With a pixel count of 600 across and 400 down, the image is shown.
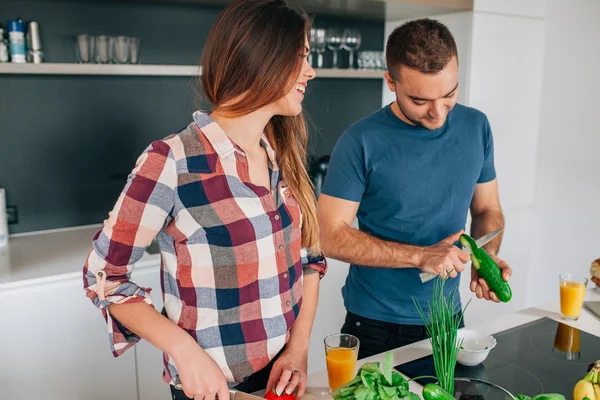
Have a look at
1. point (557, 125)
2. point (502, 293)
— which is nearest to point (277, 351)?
point (502, 293)

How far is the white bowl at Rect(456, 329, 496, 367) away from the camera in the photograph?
126cm

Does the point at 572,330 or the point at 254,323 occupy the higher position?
the point at 254,323

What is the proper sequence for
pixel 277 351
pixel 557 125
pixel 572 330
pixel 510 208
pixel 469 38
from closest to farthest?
1. pixel 277 351
2. pixel 572 330
3. pixel 469 38
4. pixel 510 208
5. pixel 557 125

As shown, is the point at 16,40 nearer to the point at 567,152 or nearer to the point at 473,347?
the point at 473,347

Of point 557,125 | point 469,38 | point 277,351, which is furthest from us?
point 557,125

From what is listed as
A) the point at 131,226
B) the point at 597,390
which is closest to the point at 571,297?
the point at 597,390

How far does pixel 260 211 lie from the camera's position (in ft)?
3.60

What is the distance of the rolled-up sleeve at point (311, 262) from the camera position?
128 centimetres

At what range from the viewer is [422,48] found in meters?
1.46

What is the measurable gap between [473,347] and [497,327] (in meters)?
0.23

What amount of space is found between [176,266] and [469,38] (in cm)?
202

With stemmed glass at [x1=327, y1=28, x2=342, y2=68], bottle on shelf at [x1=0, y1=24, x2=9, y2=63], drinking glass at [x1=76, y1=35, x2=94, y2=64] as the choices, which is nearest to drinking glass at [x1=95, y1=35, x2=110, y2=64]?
drinking glass at [x1=76, y1=35, x2=94, y2=64]

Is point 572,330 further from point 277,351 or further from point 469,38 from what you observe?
point 469,38

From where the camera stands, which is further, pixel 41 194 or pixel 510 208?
pixel 510 208
